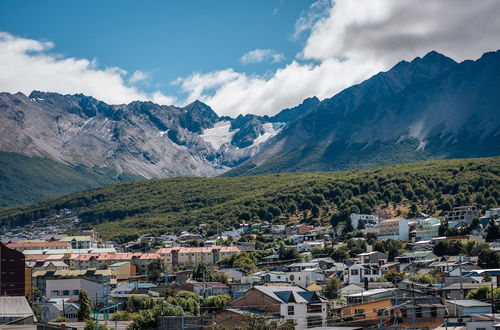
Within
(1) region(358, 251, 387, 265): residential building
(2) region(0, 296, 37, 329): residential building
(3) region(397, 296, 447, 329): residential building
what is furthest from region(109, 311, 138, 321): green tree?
(1) region(358, 251, 387, 265): residential building

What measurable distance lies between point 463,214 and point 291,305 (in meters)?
108

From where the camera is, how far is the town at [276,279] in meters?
66.6

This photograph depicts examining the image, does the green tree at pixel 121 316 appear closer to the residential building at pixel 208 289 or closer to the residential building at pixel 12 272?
the residential building at pixel 208 289

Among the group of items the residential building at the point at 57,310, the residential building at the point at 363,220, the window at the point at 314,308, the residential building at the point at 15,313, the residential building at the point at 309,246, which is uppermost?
the residential building at the point at 363,220

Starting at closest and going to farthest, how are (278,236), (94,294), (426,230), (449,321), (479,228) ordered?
(449,321)
(94,294)
(479,228)
(426,230)
(278,236)

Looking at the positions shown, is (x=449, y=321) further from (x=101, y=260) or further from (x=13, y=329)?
(x=101, y=260)

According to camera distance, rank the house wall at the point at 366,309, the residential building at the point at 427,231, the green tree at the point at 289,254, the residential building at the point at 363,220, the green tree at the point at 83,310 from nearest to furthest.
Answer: the house wall at the point at 366,309 → the green tree at the point at 83,310 → the green tree at the point at 289,254 → the residential building at the point at 427,231 → the residential building at the point at 363,220

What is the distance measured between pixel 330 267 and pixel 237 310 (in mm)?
62149

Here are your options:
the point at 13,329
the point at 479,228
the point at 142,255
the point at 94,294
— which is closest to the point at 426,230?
the point at 479,228

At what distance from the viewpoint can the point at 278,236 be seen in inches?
7224

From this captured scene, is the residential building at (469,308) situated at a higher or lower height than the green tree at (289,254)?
lower

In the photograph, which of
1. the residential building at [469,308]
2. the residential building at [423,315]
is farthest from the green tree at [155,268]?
the residential building at [469,308]

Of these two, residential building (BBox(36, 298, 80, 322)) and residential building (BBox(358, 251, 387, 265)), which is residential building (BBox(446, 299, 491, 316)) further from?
residential building (BBox(358, 251, 387, 265))

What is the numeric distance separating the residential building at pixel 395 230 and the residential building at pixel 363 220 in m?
10.8
